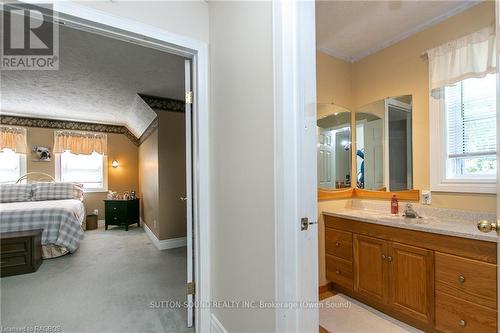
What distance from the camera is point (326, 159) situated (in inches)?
98.7

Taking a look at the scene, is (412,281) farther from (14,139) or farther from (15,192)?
(14,139)

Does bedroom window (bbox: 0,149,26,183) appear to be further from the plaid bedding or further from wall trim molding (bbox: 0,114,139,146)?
the plaid bedding

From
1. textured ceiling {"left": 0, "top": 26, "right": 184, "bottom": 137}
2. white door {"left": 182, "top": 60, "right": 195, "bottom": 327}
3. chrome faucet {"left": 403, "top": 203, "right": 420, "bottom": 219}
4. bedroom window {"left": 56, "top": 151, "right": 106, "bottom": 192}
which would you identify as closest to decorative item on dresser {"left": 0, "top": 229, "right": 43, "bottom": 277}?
textured ceiling {"left": 0, "top": 26, "right": 184, "bottom": 137}

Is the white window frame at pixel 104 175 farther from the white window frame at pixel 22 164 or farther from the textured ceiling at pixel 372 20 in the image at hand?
the textured ceiling at pixel 372 20

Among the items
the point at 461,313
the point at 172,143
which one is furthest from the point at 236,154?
the point at 172,143

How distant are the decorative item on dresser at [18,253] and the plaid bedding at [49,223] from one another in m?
0.23

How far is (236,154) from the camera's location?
1439 millimetres

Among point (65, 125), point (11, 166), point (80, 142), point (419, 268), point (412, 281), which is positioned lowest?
point (412, 281)

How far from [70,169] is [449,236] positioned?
282 inches

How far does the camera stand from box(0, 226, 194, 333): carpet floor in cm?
194

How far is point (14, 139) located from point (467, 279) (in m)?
7.58

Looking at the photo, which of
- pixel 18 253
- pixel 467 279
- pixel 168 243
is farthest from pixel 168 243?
pixel 467 279

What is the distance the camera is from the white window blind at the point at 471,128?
179 cm

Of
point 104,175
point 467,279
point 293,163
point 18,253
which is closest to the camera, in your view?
point 293,163
